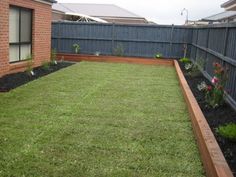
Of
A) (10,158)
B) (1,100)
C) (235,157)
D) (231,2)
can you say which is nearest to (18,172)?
(10,158)

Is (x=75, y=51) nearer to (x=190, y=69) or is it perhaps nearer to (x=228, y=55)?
(x=190, y=69)

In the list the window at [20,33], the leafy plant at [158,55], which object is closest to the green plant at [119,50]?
the leafy plant at [158,55]

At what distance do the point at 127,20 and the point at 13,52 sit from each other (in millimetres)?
25259

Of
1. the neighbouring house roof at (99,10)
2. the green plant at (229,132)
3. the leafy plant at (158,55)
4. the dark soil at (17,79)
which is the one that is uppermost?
Result: the neighbouring house roof at (99,10)

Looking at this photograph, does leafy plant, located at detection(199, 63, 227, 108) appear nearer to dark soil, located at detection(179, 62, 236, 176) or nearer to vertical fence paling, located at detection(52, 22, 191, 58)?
dark soil, located at detection(179, 62, 236, 176)

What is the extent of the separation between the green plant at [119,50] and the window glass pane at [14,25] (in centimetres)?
771

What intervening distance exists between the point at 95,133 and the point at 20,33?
7.21 meters

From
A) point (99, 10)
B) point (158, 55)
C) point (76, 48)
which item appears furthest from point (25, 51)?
point (99, 10)

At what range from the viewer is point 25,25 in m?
12.1

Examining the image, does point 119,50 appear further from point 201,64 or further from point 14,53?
point 14,53

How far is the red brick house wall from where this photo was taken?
10102 millimetres

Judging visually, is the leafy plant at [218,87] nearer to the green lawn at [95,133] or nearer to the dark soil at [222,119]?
the dark soil at [222,119]

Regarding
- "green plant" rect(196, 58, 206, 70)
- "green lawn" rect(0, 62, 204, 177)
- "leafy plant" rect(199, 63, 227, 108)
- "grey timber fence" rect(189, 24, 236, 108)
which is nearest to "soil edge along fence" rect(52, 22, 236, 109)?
"green plant" rect(196, 58, 206, 70)

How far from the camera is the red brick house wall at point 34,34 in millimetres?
10102
